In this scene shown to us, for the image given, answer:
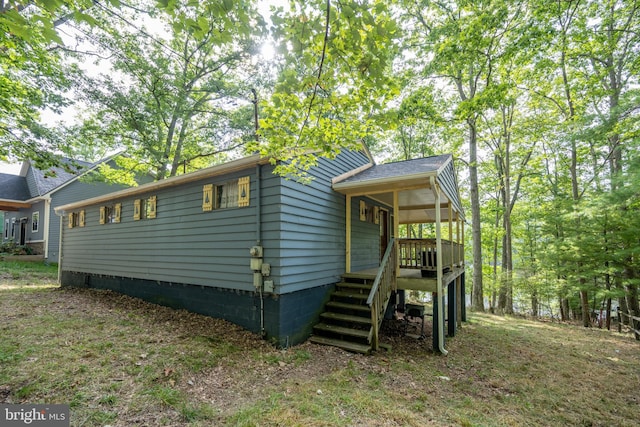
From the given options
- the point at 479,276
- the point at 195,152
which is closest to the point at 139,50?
the point at 195,152

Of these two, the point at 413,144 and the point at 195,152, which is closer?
the point at 195,152

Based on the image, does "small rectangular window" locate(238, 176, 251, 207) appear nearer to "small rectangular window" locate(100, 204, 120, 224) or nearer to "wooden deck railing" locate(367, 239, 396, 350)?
"wooden deck railing" locate(367, 239, 396, 350)

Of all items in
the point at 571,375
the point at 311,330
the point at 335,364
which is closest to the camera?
the point at 335,364

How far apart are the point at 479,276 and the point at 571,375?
8.15 metres

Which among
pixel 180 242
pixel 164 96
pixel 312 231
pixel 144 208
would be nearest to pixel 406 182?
pixel 312 231

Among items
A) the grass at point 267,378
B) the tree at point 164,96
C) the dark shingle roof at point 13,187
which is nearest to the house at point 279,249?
the grass at point 267,378

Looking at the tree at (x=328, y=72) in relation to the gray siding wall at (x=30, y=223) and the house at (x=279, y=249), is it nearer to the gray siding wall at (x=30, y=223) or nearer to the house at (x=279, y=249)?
the house at (x=279, y=249)

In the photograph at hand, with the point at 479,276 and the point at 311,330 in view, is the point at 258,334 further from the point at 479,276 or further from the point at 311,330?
the point at 479,276

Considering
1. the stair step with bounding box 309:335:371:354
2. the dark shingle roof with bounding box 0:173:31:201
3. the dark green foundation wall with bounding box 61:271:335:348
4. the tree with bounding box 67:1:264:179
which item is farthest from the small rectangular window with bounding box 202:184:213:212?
the dark shingle roof with bounding box 0:173:31:201

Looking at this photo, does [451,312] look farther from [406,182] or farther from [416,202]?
[406,182]

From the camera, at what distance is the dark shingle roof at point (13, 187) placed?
17281mm

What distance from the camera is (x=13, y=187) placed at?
18109 millimetres

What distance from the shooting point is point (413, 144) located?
19.2 m

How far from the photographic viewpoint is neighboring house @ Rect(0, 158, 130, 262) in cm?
1627
